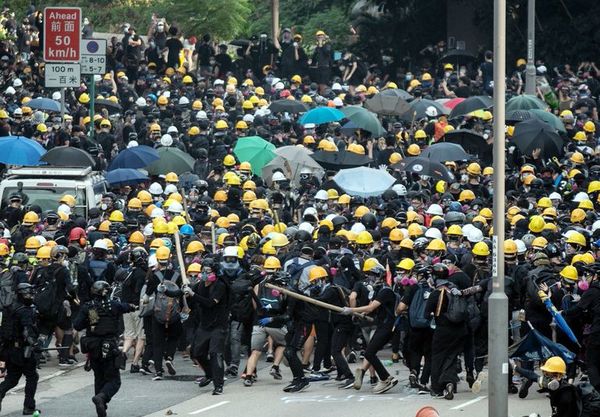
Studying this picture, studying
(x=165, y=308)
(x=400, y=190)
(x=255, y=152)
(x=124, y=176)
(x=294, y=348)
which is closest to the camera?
(x=294, y=348)

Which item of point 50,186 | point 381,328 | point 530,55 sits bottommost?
point 381,328

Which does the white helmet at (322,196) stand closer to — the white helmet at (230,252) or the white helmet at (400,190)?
the white helmet at (400,190)

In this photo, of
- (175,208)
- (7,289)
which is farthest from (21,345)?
(175,208)

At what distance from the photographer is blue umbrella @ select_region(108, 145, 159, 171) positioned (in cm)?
3048

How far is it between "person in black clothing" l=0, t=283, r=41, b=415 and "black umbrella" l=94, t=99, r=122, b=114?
657 inches

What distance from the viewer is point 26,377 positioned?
20.6 m

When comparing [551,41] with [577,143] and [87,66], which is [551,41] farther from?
[87,66]

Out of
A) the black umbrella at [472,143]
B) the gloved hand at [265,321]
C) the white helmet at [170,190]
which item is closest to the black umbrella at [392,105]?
the black umbrella at [472,143]

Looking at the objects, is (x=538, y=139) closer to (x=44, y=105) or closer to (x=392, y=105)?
(x=392, y=105)

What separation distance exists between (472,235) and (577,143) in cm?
877

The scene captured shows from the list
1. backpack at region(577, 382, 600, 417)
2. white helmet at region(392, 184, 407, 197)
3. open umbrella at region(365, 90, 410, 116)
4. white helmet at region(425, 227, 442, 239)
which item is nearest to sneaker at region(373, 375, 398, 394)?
white helmet at region(425, 227, 442, 239)

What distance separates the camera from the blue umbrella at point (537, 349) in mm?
20031

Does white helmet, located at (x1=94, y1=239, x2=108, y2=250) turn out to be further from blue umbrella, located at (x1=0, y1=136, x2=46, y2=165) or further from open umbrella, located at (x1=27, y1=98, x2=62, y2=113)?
open umbrella, located at (x1=27, y1=98, x2=62, y2=113)

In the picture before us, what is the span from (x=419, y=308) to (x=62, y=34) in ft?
39.8
